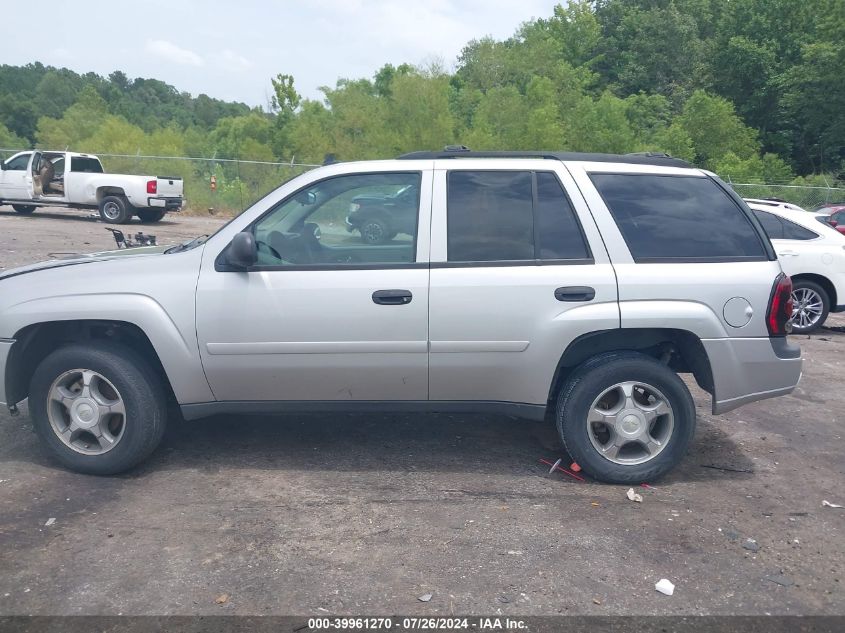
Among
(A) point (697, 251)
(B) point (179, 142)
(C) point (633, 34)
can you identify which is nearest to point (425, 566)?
(A) point (697, 251)

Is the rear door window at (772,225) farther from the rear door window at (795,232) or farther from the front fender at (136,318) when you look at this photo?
the front fender at (136,318)

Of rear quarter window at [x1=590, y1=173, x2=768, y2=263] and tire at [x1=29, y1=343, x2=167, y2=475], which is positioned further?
rear quarter window at [x1=590, y1=173, x2=768, y2=263]

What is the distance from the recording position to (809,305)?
10109 millimetres

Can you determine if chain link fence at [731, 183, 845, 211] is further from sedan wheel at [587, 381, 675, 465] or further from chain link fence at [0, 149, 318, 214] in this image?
sedan wheel at [587, 381, 675, 465]

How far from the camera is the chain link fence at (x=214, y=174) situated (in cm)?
2606

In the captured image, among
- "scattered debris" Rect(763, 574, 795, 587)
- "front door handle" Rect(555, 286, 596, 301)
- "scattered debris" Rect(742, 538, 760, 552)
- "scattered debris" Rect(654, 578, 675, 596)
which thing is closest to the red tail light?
"front door handle" Rect(555, 286, 596, 301)

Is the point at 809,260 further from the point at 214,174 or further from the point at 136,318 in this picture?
the point at 214,174

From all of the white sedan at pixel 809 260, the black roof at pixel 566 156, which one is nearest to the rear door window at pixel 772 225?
the white sedan at pixel 809 260

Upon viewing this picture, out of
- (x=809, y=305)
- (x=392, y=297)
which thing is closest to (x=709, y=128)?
(x=809, y=305)

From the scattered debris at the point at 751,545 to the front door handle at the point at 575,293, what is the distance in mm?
1516

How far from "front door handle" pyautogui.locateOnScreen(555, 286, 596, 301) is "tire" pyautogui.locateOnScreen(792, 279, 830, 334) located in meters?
6.52

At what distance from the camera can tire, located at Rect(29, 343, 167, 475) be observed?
4.68 m

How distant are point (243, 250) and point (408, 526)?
1759 millimetres

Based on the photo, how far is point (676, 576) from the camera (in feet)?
12.3
